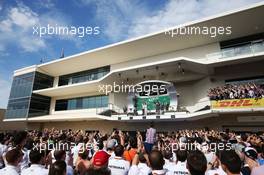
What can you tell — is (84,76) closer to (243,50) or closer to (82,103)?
(82,103)

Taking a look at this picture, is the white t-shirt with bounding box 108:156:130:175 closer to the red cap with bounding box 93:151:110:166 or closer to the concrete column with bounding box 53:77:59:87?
the red cap with bounding box 93:151:110:166

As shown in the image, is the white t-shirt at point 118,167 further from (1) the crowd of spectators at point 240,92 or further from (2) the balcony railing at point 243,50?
(2) the balcony railing at point 243,50

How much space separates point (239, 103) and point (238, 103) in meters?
0.06

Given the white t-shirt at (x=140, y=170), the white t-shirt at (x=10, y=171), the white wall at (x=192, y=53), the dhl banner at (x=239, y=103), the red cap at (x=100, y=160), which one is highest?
the white wall at (x=192, y=53)

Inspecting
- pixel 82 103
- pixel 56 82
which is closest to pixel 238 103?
pixel 82 103

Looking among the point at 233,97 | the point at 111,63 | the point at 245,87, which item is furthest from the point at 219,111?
the point at 111,63

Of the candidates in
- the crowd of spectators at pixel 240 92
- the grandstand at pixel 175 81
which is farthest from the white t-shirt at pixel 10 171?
the crowd of spectators at pixel 240 92

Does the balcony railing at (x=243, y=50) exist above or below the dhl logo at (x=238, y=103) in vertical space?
above

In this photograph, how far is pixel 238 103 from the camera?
1300 centimetres

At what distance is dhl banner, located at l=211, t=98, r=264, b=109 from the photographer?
12352 mm

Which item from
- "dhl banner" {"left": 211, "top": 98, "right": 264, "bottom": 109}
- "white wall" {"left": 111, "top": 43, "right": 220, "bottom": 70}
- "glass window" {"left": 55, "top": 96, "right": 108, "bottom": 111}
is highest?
"white wall" {"left": 111, "top": 43, "right": 220, "bottom": 70}

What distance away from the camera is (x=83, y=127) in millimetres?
24609

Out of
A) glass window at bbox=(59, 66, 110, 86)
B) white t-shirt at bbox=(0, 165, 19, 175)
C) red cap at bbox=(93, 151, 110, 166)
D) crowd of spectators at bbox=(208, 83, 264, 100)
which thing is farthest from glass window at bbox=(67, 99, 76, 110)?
red cap at bbox=(93, 151, 110, 166)

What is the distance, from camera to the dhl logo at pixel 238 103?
12.4 metres
